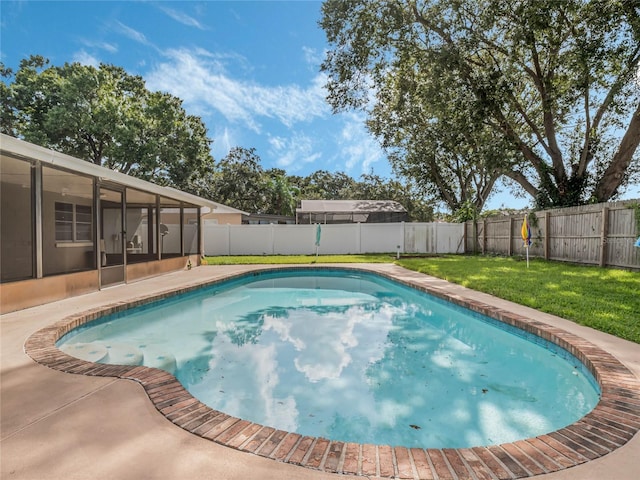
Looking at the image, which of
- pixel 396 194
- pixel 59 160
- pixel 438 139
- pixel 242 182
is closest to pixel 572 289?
pixel 59 160

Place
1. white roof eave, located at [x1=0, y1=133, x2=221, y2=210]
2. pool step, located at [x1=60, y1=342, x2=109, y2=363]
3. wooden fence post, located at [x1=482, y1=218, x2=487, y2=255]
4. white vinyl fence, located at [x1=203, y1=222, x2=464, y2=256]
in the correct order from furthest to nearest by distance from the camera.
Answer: white vinyl fence, located at [x1=203, y1=222, x2=464, y2=256]
wooden fence post, located at [x1=482, y1=218, x2=487, y2=255]
white roof eave, located at [x1=0, y1=133, x2=221, y2=210]
pool step, located at [x1=60, y1=342, x2=109, y2=363]

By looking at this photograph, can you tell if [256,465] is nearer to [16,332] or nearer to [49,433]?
[49,433]

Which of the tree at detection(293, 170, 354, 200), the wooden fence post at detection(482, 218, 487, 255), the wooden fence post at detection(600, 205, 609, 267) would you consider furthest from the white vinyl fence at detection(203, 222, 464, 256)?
the tree at detection(293, 170, 354, 200)

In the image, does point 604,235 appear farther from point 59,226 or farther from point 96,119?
point 96,119

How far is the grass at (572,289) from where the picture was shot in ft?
15.3

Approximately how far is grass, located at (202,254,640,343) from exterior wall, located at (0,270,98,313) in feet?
25.7

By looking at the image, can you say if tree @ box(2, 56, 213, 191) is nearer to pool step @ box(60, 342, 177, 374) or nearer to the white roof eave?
the white roof eave

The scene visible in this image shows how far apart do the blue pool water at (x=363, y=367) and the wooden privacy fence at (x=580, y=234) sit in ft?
19.4

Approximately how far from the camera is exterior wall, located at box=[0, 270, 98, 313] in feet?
17.0

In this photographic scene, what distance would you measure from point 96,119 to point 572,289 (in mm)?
22332

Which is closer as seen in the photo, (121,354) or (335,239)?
(121,354)

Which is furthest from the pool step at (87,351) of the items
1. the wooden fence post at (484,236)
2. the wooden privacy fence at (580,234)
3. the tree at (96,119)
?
the tree at (96,119)

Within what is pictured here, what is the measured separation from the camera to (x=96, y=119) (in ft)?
62.8

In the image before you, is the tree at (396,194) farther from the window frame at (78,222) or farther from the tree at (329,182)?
the window frame at (78,222)
